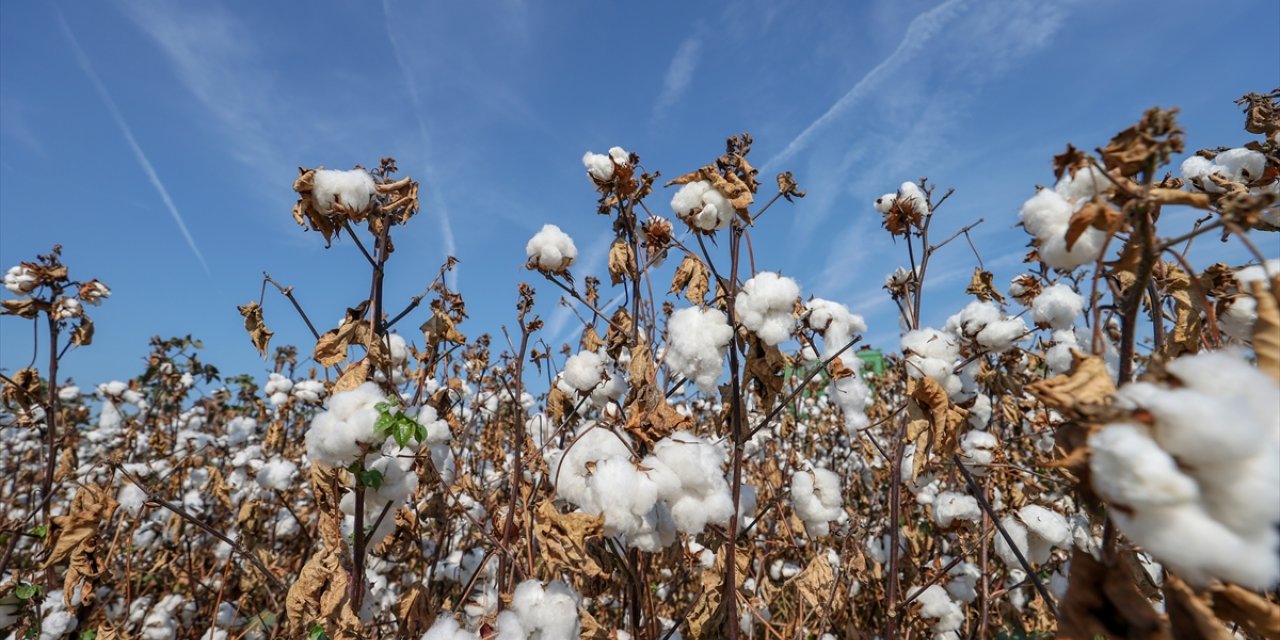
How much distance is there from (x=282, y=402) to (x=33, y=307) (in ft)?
7.07

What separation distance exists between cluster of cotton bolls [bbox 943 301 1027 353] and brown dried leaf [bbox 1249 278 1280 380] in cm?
143

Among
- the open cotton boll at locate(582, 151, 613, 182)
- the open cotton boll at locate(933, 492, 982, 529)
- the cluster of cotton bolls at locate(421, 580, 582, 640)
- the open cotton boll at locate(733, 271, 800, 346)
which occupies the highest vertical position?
the open cotton boll at locate(582, 151, 613, 182)

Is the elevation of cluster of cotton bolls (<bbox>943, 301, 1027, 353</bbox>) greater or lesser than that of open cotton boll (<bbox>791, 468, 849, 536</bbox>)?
greater

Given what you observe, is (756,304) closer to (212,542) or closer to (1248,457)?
(1248,457)

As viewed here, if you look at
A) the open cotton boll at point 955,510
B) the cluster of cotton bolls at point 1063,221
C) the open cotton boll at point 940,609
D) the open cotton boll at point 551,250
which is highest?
the open cotton boll at point 551,250

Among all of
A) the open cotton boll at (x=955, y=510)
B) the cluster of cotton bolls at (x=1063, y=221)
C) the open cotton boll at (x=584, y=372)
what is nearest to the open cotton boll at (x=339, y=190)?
the open cotton boll at (x=584, y=372)

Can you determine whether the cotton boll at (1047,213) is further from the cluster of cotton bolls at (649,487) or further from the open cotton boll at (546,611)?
the open cotton boll at (546,611)

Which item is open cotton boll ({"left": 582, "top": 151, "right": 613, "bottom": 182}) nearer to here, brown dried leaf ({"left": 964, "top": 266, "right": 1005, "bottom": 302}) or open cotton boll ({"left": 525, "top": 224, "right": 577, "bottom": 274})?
open cotton boll ({"left": 525, "top": 224, "right": 577, "bottom": 274})

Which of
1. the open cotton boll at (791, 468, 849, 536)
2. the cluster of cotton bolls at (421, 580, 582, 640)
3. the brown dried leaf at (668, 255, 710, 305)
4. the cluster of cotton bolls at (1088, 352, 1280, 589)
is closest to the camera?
the cluster of cotton bolls at (1088, 352, 1280, 589)

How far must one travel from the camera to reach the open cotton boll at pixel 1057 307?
85.2 inches

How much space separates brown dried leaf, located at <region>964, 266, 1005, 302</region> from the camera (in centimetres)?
287

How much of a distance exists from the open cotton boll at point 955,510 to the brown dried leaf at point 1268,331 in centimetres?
203

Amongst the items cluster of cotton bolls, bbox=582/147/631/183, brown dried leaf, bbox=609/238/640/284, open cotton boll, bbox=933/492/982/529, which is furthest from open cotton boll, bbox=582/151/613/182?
open cotton boll, bbox=933/492/982/529

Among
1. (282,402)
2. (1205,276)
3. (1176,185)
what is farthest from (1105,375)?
(282,402)
